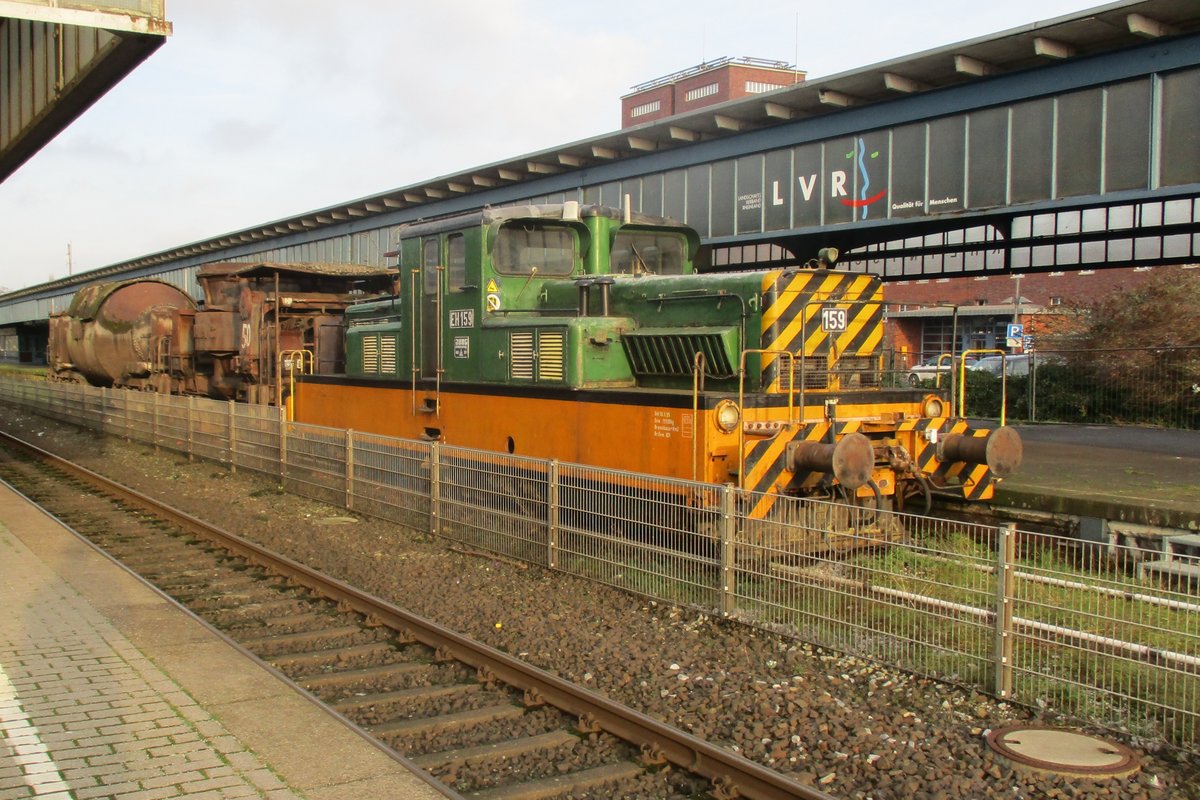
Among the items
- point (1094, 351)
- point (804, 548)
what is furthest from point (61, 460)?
point (1094, 351)

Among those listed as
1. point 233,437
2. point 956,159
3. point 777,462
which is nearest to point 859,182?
point 956,159

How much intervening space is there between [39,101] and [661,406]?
8.48 m

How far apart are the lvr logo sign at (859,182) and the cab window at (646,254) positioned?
6.09m

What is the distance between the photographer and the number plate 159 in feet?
30.2

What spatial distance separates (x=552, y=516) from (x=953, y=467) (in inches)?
152

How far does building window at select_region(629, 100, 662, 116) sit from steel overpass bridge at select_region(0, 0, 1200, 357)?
2477 inches

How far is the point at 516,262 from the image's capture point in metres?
10.5

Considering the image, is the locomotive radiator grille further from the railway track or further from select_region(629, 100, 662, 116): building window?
select_region(629, 100, 662, 116): building window

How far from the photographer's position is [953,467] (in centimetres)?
936

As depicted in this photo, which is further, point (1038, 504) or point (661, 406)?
point (1038, 504)

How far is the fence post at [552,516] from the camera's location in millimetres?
8396

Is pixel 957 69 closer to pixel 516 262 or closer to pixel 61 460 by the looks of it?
pixel 516 262

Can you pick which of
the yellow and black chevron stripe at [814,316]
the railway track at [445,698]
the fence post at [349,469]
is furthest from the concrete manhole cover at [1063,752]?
the fence post at [349,469]

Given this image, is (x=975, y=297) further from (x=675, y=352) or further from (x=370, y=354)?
(x=675, y=352)
